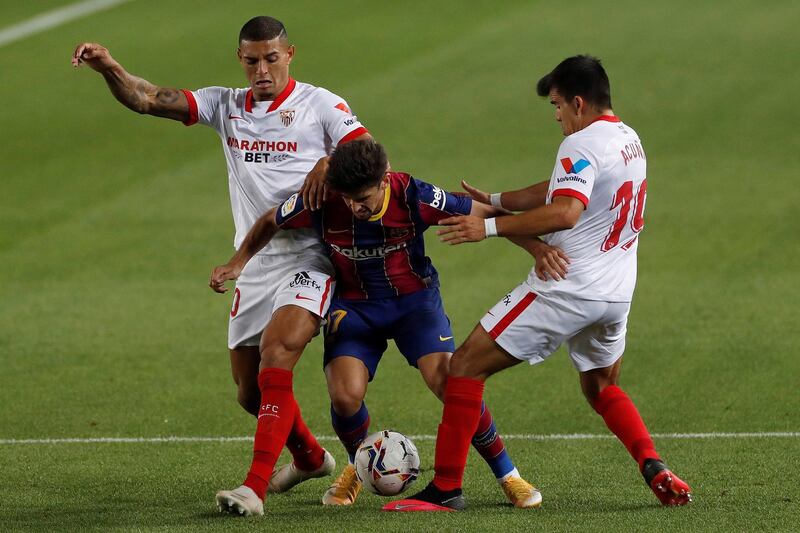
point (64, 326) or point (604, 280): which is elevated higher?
point (604, 280)

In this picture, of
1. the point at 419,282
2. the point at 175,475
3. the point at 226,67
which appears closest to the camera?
the point at 419,282

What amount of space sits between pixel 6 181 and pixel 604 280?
44.3 ft

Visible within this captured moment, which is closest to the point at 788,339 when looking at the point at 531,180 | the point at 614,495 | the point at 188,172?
the point at 614,495

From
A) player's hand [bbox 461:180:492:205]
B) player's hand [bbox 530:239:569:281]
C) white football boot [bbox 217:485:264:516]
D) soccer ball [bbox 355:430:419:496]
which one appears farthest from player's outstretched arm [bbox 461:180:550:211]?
white football boot [bbox 217:485:264:516]

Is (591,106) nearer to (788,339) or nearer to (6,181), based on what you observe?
(788,339)

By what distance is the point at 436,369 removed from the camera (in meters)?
7.15

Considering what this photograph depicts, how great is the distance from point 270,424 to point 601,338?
1.80m

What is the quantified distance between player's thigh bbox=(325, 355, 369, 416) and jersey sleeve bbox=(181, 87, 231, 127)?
1.62 meters

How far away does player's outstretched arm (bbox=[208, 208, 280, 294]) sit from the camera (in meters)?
7.16

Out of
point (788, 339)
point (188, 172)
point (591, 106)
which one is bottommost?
point (788, 339)

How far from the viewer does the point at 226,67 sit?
23.2 m

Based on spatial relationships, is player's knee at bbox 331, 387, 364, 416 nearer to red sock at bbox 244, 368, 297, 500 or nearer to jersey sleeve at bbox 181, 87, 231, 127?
red sock at bbox 244, 368, 297, 500

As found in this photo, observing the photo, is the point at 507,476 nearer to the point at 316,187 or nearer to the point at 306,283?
the point at 306,283

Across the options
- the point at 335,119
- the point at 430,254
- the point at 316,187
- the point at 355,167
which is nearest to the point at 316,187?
the point at 316,187
